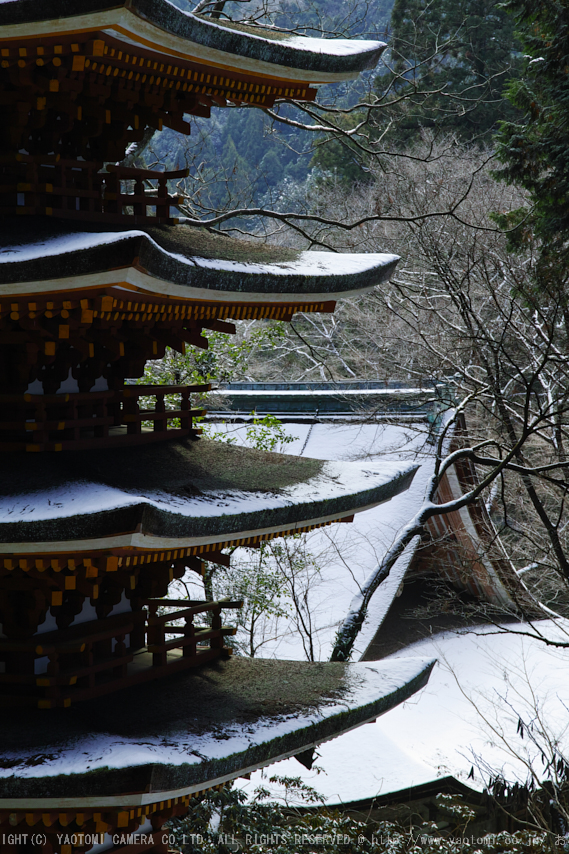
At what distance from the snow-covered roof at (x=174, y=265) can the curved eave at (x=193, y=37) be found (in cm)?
100

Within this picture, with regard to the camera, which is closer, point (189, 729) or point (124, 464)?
point (189, 729)


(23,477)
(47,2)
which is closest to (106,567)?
(23,477)

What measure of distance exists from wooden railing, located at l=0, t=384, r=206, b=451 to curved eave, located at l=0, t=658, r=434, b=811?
156 cm

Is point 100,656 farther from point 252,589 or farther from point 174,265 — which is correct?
point 252,589

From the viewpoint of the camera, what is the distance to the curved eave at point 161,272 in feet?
11.5

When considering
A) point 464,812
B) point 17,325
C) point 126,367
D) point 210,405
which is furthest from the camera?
point 210,405

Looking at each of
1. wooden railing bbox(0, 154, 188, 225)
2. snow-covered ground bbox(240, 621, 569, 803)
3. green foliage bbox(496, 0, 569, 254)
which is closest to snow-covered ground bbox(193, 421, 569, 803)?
snow-covered ground bbox(240, 621, 569, 803)

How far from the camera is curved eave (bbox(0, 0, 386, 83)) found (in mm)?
3484

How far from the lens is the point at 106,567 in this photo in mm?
3684

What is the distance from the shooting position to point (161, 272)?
376 centimetres

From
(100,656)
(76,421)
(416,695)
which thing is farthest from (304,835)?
(76,421)

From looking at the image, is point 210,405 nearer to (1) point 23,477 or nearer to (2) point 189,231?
(2) point 189,231

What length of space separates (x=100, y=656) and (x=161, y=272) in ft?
8.06

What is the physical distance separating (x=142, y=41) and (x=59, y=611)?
3.30 meters
